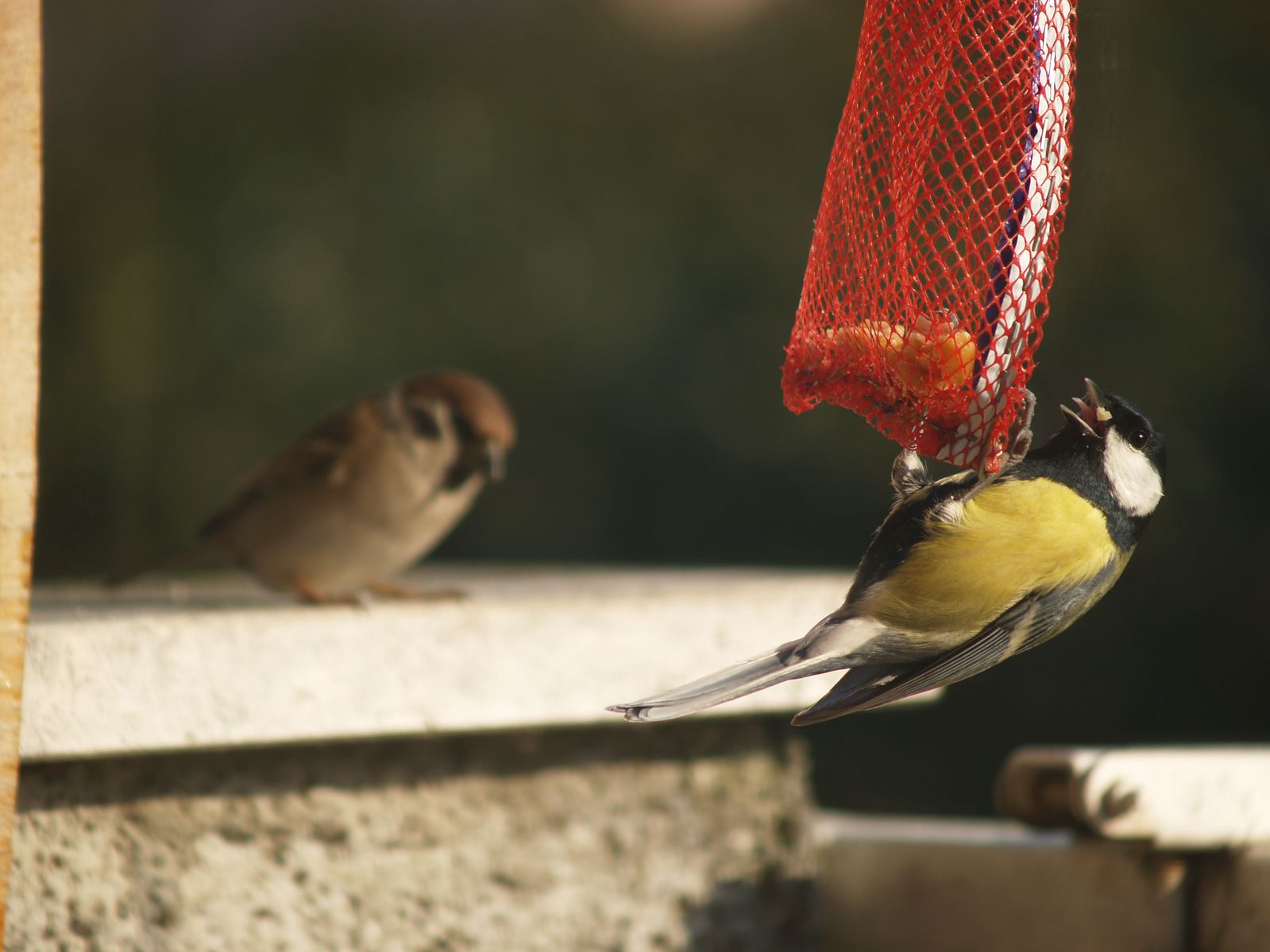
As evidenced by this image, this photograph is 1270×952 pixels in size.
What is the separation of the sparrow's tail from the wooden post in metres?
0.66

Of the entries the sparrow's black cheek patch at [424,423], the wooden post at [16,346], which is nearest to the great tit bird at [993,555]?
the wooden post at [16,346]

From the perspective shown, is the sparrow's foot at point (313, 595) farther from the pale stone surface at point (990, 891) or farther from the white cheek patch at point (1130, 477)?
the white cheek patch at point (1130, 477)

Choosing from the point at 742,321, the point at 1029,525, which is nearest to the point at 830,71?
the point at 742,321

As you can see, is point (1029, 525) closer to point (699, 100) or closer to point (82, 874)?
point (82, 874)

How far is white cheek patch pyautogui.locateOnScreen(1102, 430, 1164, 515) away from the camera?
1.50m

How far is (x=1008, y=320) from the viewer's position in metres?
1.42

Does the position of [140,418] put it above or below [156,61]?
below

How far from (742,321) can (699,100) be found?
3.61ft

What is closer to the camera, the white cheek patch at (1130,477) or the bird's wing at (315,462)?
the white cheek patch at (1130,477)

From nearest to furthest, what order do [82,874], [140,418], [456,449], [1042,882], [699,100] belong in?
[82,874], [1042,882], [456,449], [140,418], [699,100]

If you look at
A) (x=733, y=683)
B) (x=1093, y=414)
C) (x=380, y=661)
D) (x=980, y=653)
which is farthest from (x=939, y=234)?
(x=380, y=661)

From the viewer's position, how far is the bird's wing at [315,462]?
10.3 feet

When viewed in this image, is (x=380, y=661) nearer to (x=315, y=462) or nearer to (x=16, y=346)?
(x=315, y=462)

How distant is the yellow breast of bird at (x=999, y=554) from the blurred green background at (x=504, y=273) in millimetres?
4151
